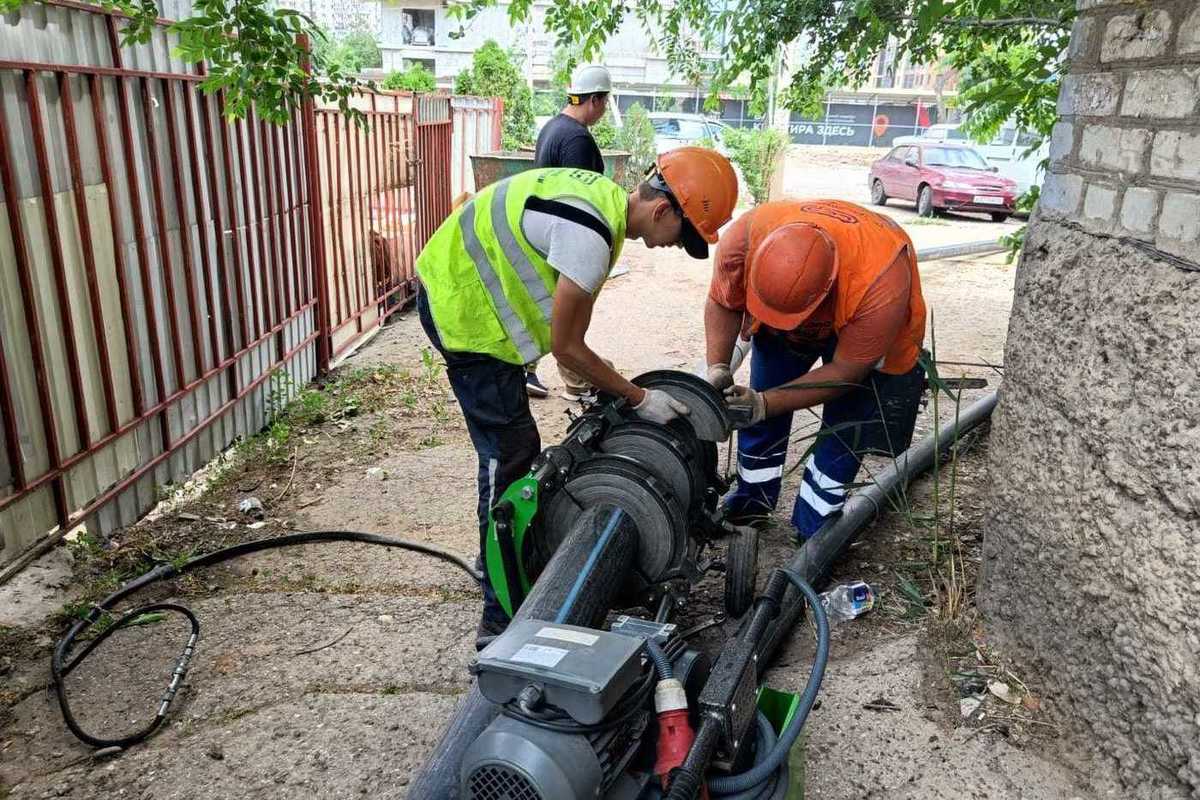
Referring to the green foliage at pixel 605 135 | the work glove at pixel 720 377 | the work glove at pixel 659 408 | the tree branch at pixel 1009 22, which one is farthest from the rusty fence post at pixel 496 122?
the work glove at pixel 659 408

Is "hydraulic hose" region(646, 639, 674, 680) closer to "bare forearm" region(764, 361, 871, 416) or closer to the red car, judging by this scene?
"bare forearm" region(764, 361, 871, 416)

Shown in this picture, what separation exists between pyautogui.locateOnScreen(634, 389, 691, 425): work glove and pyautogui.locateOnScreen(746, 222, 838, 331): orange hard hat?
0.53m

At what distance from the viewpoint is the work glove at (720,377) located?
3398 mm

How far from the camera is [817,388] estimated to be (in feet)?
10.5

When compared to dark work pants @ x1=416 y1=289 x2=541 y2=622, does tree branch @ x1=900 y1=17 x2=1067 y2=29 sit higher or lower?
higher

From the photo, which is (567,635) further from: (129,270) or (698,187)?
(129,270)

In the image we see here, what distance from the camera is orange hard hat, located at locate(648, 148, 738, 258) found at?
271 cm

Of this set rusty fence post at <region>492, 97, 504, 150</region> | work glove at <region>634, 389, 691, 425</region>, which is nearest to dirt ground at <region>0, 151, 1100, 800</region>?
work glove at <region>634, 389, 691, 425</region>

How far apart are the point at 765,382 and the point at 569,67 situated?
271 centimetres

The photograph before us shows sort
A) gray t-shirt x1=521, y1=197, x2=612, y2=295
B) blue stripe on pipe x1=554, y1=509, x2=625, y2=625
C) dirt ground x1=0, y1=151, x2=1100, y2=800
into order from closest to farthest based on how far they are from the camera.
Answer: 1. blue stripe on pipe x1=554, y1=509, x2=625, y2=625
2. dirt ground x1=0, y1=151, x2=1100, y2=800
3. gray t-shirt x1=521, y1=197, x2=612, y2=295

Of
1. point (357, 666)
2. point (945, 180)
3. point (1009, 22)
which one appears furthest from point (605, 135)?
point (357, 666)

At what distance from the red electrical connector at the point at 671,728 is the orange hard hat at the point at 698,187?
153 cm

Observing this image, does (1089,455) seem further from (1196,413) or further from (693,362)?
(693,362)

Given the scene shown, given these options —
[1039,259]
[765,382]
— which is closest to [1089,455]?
[1039,259]
